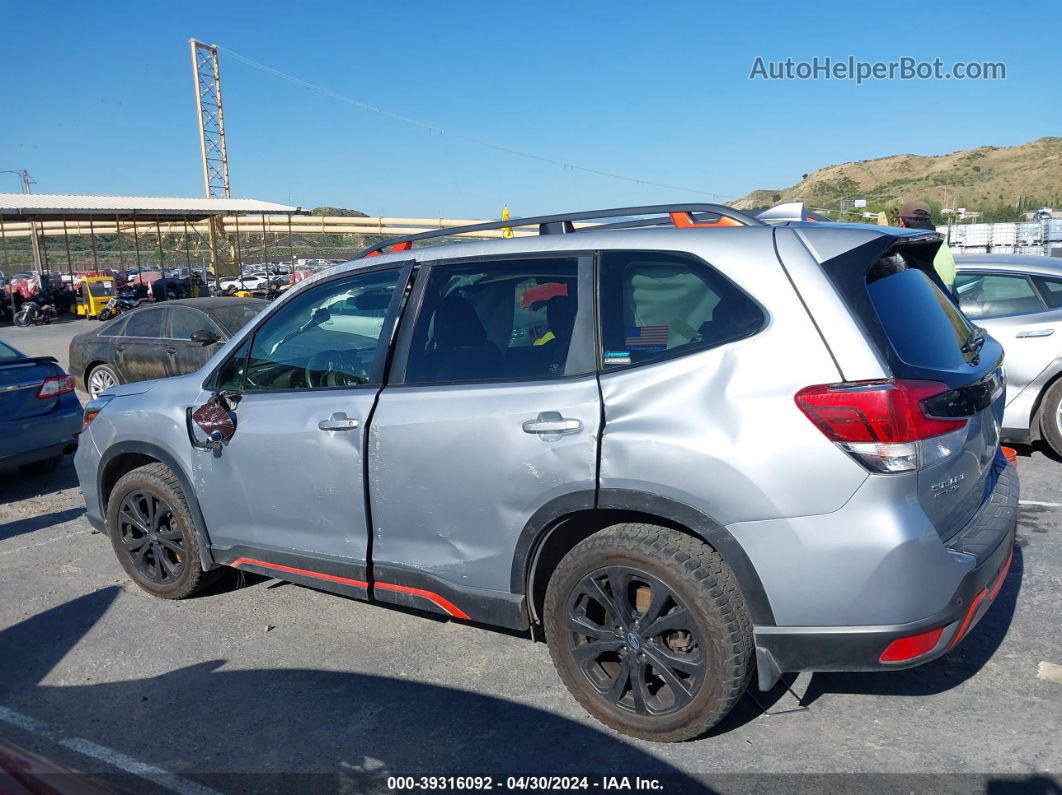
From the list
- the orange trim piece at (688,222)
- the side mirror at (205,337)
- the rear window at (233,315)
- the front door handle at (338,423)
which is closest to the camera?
the orange trim piece at (688,222)

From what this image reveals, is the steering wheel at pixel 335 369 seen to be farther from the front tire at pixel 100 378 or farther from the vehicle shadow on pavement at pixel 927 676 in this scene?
the front tire at pixel 100 378

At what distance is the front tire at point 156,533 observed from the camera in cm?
459

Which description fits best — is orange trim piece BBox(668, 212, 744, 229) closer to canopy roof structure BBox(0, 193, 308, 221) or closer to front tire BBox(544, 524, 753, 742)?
front tire BBox(544, 524, 753, 742)

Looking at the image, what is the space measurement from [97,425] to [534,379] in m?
3.00

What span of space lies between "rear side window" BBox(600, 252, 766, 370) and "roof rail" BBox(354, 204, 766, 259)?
29 cm

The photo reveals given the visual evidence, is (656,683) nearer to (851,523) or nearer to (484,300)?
(851,523)

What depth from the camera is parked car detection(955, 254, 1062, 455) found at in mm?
6680

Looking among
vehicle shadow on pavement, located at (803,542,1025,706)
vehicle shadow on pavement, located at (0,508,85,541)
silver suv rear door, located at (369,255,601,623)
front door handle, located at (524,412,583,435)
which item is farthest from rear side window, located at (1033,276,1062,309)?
vehicle shadow on pavement, located at (0,508,85,541)

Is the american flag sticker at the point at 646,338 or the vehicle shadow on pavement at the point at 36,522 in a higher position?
the american flag sticker at the point at 646,338

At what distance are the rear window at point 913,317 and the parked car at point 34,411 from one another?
A: 6847mm

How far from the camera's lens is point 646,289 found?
3252 mm

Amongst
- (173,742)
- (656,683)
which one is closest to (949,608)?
(656,683)

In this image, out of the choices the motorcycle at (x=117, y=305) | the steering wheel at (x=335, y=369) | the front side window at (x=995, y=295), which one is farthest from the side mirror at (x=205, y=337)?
the motorcycle at (x=117, y=305)

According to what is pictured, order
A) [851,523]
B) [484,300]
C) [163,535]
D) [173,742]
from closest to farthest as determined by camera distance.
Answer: [851,523] < [173,742] < [484,300] < [163,535]
